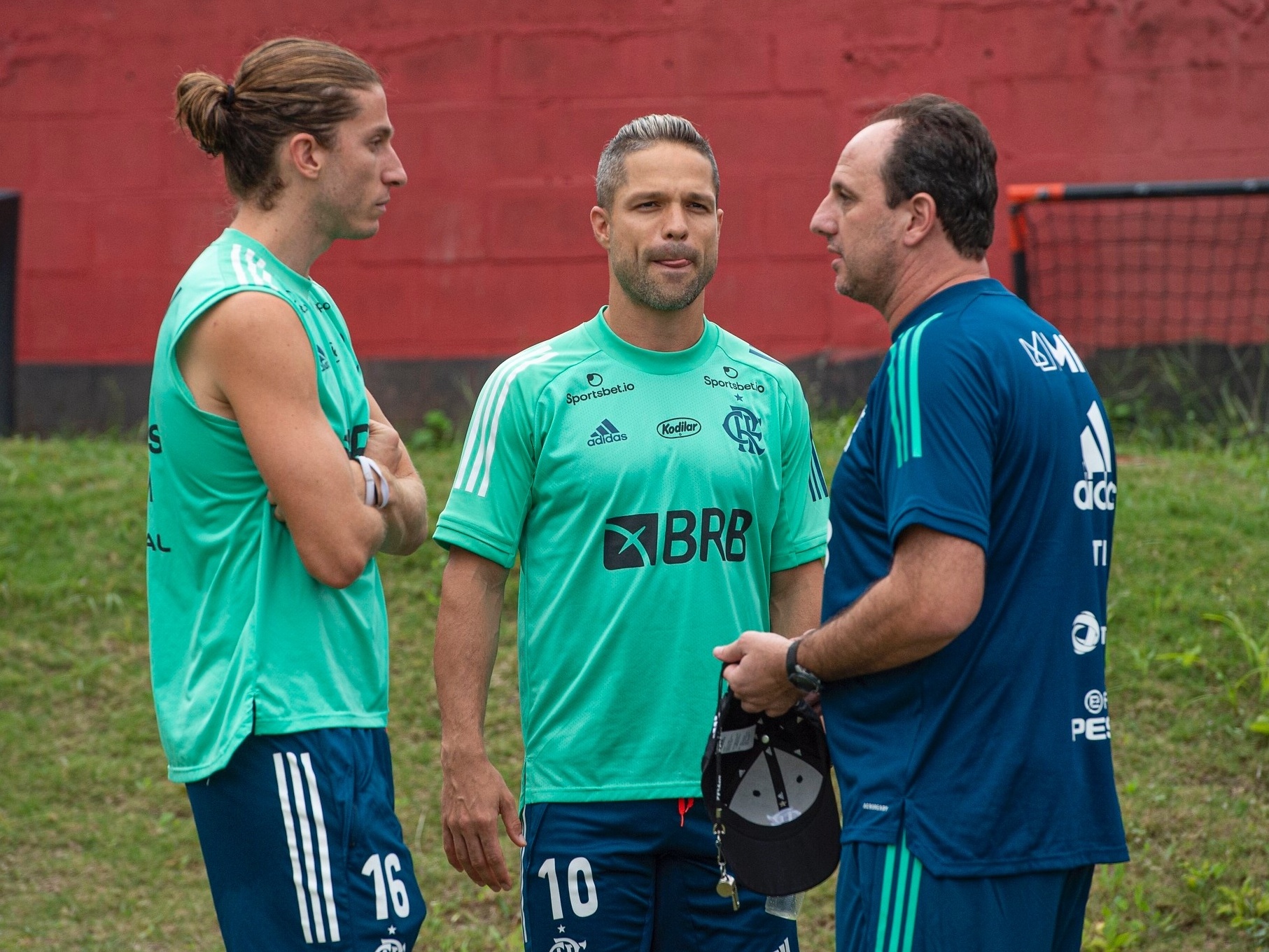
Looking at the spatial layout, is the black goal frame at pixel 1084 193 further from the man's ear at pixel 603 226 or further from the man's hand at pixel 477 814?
the man's hand at pixel 477 814

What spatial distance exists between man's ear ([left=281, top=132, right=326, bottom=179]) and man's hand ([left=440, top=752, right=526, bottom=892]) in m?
1.17

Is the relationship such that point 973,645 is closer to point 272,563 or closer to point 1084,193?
point 272,563

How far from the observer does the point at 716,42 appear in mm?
7719

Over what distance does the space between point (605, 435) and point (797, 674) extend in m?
0.72

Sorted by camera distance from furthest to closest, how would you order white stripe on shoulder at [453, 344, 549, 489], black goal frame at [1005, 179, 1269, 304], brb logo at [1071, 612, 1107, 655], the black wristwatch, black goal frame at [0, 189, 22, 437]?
1. black goal frame at [0, 189, 22, 437]
2. black goal frame at [1005, 179, 1269, 304]
3. white stripe on shoulder at [453, 344, 549, 489]
4. the black wristwatch
5. brb logo at [1071, 612, 1107, 655]

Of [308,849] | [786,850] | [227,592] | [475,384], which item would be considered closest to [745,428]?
[786,850]

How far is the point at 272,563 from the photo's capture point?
7.81 feet

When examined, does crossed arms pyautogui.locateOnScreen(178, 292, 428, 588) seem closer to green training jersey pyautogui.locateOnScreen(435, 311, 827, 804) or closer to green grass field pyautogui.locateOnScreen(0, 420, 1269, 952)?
green training jersey pyautogui.locateOnScreen(435, 311, 827, 804)

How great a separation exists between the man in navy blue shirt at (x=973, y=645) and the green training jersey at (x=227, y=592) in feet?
2.70

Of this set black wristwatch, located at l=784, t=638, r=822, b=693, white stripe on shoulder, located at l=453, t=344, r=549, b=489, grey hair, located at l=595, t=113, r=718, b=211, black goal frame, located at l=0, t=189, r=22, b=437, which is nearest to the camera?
black wristwatch, located at l=784, t=638, r=822, b=693

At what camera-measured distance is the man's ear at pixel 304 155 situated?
2.48m

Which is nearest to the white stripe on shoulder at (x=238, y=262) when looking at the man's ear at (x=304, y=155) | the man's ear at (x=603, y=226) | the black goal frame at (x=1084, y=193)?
the man's ear at (x=304, y=155)

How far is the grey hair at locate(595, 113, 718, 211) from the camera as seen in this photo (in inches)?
118

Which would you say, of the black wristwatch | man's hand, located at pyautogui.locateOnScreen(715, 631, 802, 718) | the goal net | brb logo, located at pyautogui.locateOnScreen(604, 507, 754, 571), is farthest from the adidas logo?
the goal net
